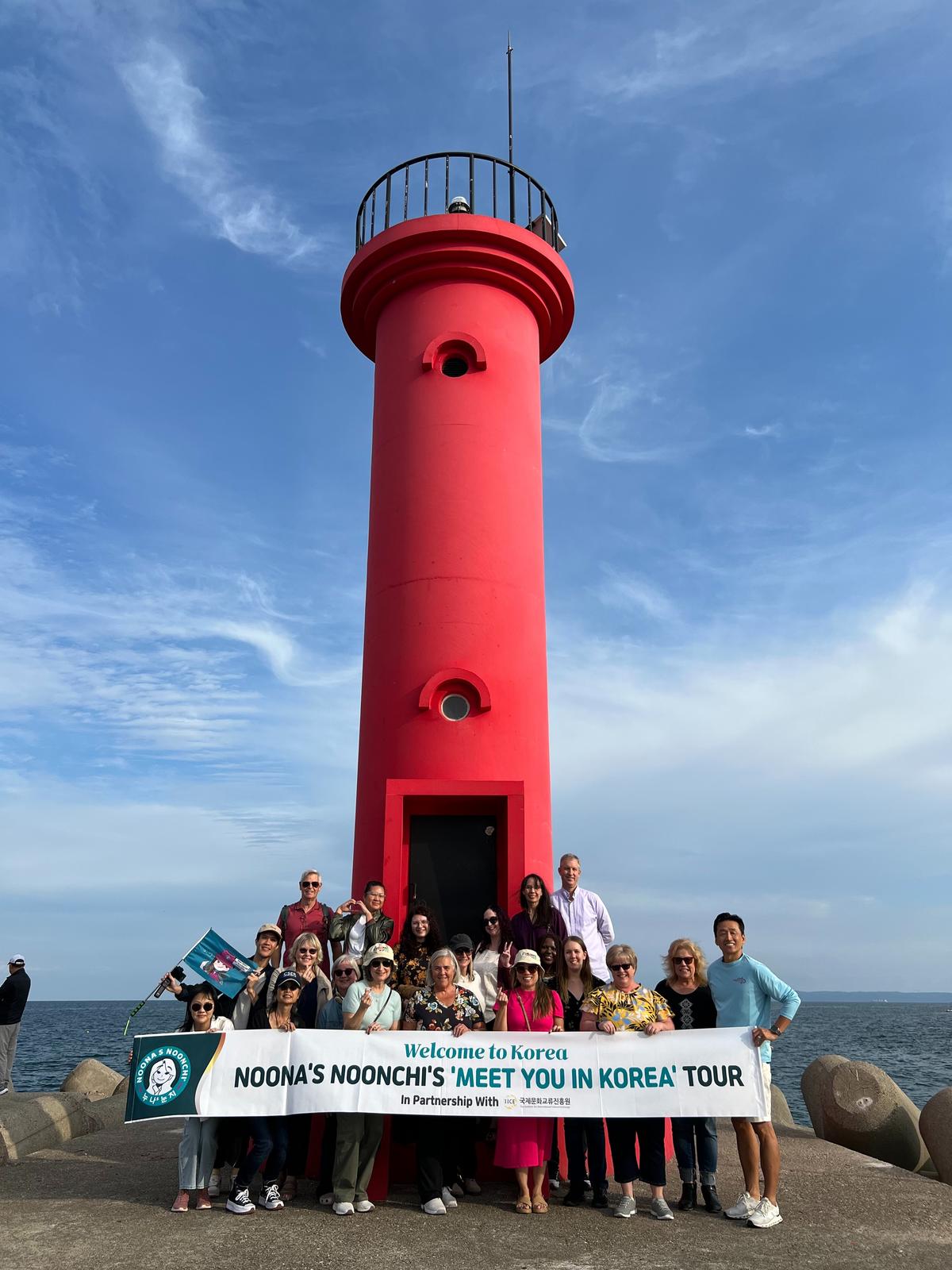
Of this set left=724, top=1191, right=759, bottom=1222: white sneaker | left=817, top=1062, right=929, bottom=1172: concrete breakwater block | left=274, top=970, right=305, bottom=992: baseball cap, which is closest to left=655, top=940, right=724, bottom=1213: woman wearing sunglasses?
left=724, top=1191, right=759, bottom=1222: white sneaker

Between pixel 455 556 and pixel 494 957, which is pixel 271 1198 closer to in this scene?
pixel 494 957

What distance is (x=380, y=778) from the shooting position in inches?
356

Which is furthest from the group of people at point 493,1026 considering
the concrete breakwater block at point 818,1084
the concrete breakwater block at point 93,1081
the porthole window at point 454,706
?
the concrete breakwater block at point 93,1081

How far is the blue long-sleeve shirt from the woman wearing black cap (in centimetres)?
284

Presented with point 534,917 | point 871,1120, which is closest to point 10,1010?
point 534,917

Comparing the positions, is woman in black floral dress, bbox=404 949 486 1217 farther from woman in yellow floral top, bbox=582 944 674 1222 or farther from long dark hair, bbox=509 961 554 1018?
woman in yellow floral top, bbox=582 944 674 1222

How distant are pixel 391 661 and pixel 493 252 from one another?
15.1 ft

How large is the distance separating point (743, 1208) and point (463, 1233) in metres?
1.75

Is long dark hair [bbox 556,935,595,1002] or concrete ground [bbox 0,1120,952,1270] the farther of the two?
long dark hair [bbox 556,935,595,1002]

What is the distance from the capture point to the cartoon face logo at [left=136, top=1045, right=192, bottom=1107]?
625 cm

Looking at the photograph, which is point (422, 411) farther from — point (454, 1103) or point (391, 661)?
point (454, 1103)

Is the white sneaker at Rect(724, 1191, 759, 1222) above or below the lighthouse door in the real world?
below

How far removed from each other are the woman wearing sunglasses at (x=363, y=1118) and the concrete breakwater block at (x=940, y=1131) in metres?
5.08

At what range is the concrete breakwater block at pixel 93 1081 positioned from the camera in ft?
43.7
